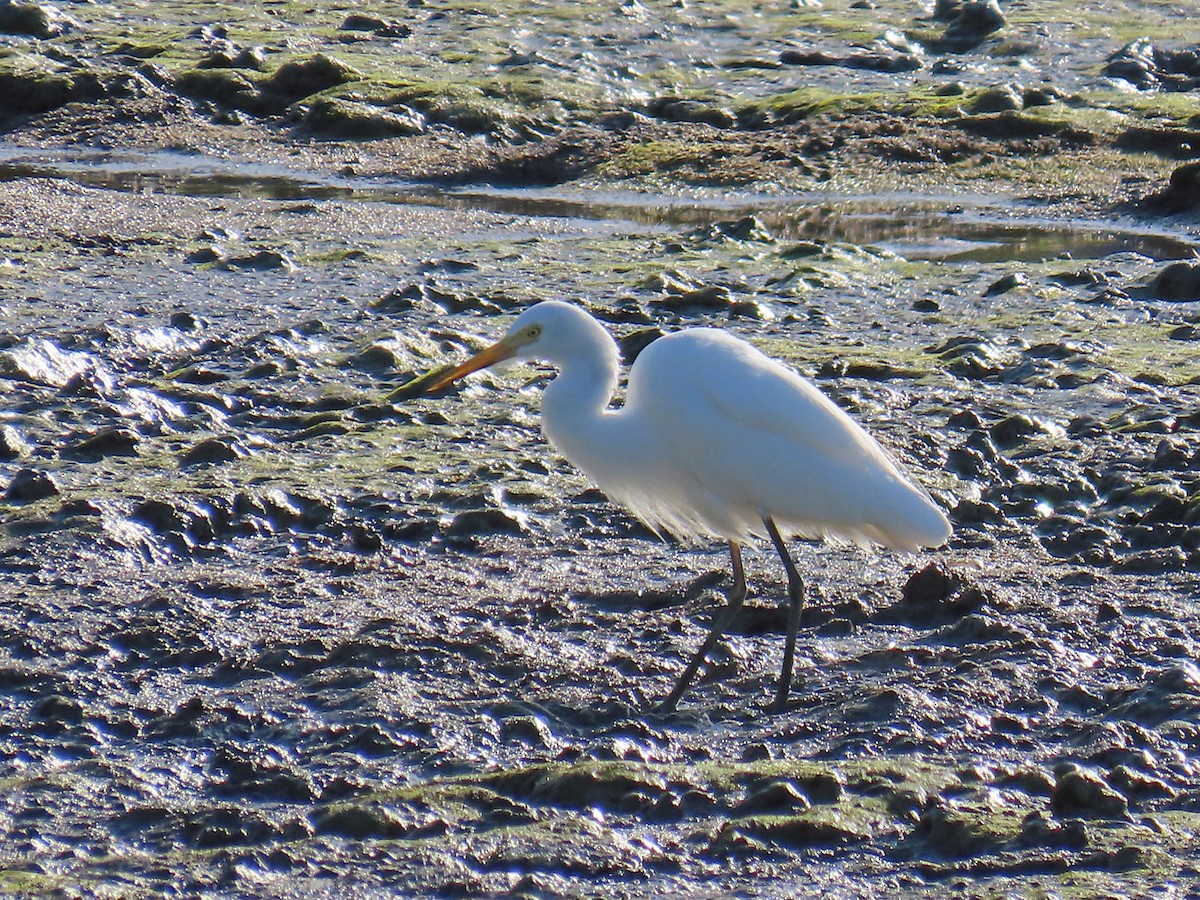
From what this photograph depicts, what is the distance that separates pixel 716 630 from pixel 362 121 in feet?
35.5

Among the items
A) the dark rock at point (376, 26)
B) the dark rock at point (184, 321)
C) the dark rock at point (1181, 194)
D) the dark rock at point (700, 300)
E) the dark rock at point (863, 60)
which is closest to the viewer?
the dark rock at point (184, 321)

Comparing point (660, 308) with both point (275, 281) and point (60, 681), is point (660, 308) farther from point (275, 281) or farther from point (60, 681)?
point (60, 681)

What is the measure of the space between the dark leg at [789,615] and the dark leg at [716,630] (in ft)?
0.48

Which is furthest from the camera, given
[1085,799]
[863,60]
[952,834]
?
[863,60]

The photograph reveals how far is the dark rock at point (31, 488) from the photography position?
18.9 feet

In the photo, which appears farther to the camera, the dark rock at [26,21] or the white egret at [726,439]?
the dark rock at [26,21]

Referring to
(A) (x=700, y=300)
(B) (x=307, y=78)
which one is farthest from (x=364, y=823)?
(B) (x=307, y=78)

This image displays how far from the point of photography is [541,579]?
17.6 ft

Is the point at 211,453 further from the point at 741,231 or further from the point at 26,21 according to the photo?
the point at 26,21

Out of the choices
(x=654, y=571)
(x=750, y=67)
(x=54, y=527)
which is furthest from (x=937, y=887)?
(x=750, y=67)

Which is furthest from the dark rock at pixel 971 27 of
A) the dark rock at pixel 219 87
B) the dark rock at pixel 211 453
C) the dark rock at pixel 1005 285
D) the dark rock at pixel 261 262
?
the dark rock at pixel 211 453

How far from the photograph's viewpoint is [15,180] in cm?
1227

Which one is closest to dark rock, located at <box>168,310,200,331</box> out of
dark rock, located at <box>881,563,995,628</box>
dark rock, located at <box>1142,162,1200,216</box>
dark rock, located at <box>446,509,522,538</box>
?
dark rock, located at <box>446,509,522,538</box>

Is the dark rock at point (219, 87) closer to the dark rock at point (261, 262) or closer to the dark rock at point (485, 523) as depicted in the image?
the dark rock at point (261, 262)
